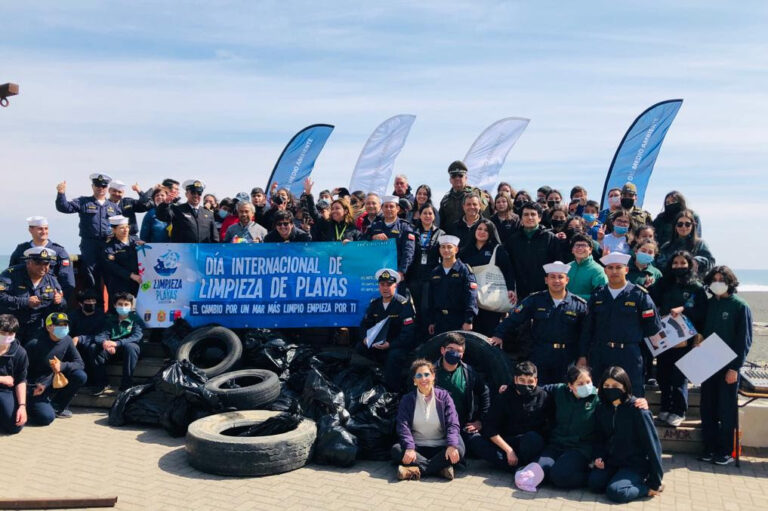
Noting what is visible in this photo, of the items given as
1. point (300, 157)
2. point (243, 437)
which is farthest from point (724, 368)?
point (300, 157)

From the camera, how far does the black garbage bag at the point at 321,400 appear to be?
6555 mm

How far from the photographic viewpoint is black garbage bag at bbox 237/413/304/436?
639 cm

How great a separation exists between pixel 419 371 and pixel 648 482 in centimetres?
220

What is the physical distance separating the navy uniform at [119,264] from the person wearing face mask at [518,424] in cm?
546

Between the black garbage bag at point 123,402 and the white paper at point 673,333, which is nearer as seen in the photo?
the white paper at point 673,333

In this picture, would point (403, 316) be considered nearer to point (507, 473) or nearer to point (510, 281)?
point (510, 281)

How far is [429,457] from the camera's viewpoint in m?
5.95

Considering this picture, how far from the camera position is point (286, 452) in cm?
594

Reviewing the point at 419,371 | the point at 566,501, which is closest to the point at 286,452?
the point at 419,371

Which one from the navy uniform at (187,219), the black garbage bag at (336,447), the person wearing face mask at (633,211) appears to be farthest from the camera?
the navy uniform at (187,219)

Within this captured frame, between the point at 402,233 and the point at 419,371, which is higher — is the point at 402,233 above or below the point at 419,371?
above

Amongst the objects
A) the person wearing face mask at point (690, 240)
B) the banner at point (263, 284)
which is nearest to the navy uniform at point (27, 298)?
the banner at point (263, 284)

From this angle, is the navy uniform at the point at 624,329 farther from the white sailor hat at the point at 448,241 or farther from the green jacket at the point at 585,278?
the white sailor hat at the point at 448,241

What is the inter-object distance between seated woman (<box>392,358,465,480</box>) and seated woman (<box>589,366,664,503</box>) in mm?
1273
